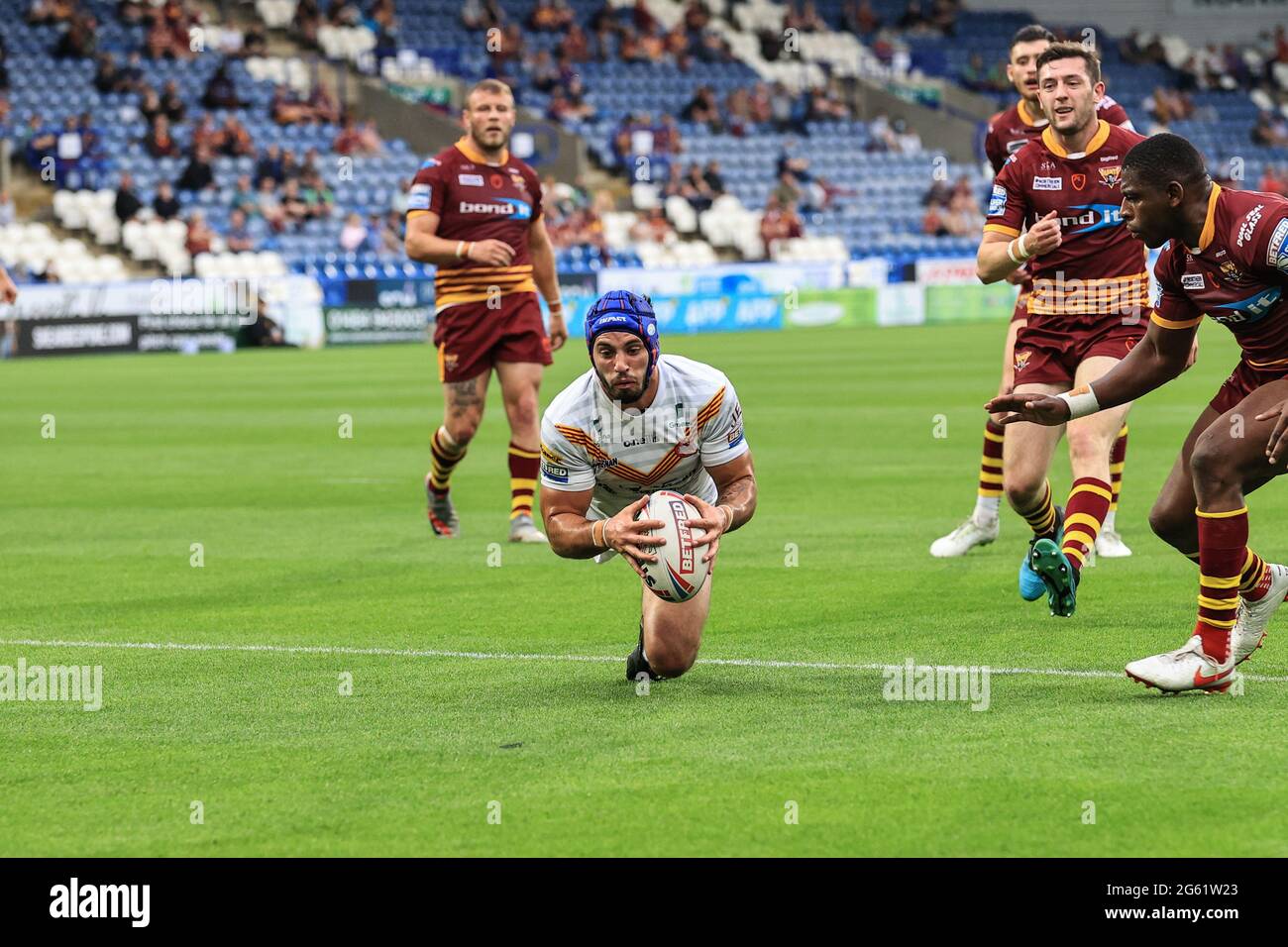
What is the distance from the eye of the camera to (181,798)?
18.9ft

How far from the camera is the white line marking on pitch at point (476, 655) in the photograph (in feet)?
24.5

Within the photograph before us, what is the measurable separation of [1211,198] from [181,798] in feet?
13.4

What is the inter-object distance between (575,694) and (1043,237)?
3281 millimetres

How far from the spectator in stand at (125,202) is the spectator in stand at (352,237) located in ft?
13.1

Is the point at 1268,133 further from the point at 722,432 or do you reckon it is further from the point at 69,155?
the point at 722,432

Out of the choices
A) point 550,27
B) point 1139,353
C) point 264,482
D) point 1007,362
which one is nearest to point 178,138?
point 550,27

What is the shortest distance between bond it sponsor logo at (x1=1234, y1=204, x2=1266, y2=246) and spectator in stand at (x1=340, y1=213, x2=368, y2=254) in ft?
105

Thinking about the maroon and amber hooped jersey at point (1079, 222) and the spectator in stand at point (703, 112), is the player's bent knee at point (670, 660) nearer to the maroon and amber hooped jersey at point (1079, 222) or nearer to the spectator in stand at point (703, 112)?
the maroon and amber hooped jersey at point (1079, 222)

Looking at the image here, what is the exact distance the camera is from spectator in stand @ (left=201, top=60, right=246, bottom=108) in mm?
39469

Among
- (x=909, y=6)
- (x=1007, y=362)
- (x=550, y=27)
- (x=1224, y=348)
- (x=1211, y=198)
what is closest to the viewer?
(x=1211, y=198)

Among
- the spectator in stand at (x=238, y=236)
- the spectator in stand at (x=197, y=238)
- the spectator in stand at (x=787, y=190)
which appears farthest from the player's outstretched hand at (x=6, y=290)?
the spectator in stand at (x=787, y=190)

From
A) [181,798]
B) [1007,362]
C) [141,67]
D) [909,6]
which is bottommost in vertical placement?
[181,798]

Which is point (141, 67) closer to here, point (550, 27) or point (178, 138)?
point (178, 138)

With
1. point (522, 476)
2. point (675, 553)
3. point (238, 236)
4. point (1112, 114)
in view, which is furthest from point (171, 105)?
point (675, 553)
